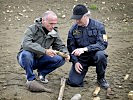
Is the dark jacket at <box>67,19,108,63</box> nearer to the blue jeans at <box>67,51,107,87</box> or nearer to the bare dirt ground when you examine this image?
the blue jeans at <box>67,51,107,87</box>

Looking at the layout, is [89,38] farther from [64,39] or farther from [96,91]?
[64,39]

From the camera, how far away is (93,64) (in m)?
6.48

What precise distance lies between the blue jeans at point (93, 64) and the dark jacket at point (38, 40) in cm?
47

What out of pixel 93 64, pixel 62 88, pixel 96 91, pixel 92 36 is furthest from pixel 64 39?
pixel 96 91

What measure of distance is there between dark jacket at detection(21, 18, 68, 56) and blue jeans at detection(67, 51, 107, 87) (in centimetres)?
47

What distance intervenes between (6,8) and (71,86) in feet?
22.1

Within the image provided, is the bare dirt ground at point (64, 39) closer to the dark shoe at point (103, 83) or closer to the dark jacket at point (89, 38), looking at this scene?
the dark shoe at point (103, 83)

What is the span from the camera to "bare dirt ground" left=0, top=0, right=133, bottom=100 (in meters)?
6.16

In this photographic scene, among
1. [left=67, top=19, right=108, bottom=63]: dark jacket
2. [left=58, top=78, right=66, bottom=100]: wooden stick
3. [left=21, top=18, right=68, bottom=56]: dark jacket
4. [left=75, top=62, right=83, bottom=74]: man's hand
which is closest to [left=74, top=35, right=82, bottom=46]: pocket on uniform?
[left=67, top=19, right=108, bottom=63]: dark jacket

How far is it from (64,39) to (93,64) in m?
3.21

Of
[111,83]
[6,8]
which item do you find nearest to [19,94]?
[111,83]

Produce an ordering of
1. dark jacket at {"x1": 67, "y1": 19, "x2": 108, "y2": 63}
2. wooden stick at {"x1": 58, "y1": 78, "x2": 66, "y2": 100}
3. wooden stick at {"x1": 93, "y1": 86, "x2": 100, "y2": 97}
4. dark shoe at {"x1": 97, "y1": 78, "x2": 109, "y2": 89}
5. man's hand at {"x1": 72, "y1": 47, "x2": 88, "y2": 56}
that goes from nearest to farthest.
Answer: wooden stick at {"x1": 58, "y1": 78, "x2": 66, "y2": 100} < wooden stick at {"x1": 93, "y1": 86, "x2": 100, "y2": 97} < man's hand at {"x1": 72, "y1": 47, "x2": 88, "y2": 56} < dark jacket at {"x1": 67, "y1": 19, "x2": 108, "y2": 63} < dark shoe at {"x1": 97, "y1": 78, "x2": 109, "y2": 89}

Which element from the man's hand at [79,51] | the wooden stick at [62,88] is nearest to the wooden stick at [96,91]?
the wooden stick at [62,88]

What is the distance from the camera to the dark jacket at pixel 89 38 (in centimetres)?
620
